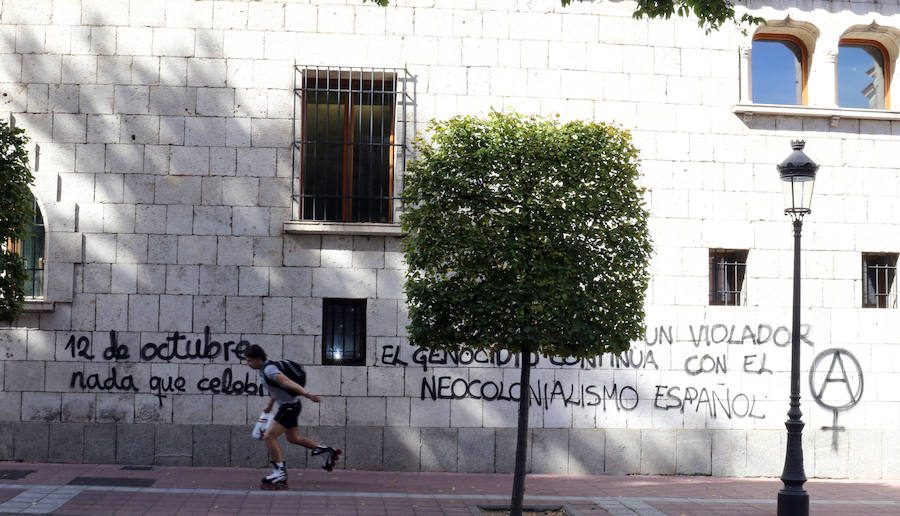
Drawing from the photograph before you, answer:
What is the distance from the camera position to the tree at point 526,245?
8.73 meters

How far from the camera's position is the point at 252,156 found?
1228cm

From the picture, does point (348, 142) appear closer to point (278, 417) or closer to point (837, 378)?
point (278, 417)

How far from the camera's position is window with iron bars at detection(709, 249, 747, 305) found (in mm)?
12930

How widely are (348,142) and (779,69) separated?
6829 millimetres

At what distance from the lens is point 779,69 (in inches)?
534

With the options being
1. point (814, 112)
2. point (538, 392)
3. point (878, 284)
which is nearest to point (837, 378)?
point (878, 284)

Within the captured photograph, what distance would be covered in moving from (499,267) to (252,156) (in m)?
5.01

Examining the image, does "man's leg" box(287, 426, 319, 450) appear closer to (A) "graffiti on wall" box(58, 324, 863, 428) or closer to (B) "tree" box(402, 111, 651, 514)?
(A) "graffiti on wall" box(58, 324, 863, 428)

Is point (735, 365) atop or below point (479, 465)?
atop

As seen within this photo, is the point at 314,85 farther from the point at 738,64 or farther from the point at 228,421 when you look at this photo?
the point at 738,64

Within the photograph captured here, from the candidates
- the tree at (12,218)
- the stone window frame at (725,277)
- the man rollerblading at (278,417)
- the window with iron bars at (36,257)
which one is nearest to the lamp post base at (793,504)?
the stone window frame at (725,277)

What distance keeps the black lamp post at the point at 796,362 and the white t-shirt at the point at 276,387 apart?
18.6ft

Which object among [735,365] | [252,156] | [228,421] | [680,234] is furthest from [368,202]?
[735,365]

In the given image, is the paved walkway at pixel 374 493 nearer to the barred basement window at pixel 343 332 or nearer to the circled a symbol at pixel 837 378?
the circled a symbol at pixel 837 378
